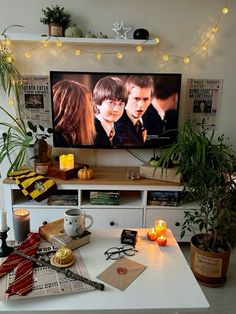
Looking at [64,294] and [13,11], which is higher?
[13,11]

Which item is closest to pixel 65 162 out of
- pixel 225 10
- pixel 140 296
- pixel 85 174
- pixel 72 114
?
pixel 85 174

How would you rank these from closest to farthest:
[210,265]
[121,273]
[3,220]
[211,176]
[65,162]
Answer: [121,273], [3,220], [211,176], [210,265], [65,162]

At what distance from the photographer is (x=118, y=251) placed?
1.35m

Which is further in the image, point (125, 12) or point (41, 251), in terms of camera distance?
point (125, 12)

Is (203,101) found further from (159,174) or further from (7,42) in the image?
(7,42)

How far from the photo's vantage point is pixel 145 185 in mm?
2230

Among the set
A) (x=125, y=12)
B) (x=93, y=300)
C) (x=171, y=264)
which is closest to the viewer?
(x=93, y=300)

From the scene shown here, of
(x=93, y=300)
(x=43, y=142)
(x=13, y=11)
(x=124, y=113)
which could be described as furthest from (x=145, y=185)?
(x=13, y=11)

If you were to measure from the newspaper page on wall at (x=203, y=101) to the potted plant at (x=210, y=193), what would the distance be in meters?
0.74

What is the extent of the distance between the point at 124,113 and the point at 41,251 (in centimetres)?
144

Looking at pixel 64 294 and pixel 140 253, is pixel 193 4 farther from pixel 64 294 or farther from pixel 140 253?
pixel 64 294

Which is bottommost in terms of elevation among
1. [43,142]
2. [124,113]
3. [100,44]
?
[43,142]

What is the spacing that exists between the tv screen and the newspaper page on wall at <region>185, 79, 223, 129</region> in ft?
0.62

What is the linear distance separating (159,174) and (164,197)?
192mm
